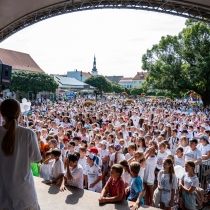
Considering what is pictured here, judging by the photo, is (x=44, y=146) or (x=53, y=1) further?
(x=53, y=1)

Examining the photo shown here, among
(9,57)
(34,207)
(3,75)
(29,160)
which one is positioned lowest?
(34,207)

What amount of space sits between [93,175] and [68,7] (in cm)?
574

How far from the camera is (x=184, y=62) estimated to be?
107 ft

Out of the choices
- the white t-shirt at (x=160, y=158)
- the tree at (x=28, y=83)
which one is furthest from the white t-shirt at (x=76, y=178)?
the tree at (x=28, y=83)

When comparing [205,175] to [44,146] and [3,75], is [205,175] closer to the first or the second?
[44,146]

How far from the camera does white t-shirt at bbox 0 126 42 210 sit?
6.41ft

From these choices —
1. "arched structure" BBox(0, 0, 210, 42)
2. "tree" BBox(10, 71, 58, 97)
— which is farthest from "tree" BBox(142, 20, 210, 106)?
"arched structure" BBox(0, 0, 210, 42)

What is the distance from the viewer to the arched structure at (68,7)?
21.3ft

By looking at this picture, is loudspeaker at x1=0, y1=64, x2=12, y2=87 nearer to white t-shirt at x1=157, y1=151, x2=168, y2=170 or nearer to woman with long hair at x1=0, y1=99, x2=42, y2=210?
woman with long hair at x1=0, y1=99, x2=42, y2=210

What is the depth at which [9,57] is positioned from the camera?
189 feet

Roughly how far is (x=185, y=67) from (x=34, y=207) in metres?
31.8

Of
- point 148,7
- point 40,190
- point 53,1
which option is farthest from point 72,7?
point 40,190

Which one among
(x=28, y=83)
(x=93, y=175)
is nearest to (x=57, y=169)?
(x=93, y=175)

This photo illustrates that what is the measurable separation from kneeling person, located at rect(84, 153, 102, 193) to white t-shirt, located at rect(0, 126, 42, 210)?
295 centimetres
